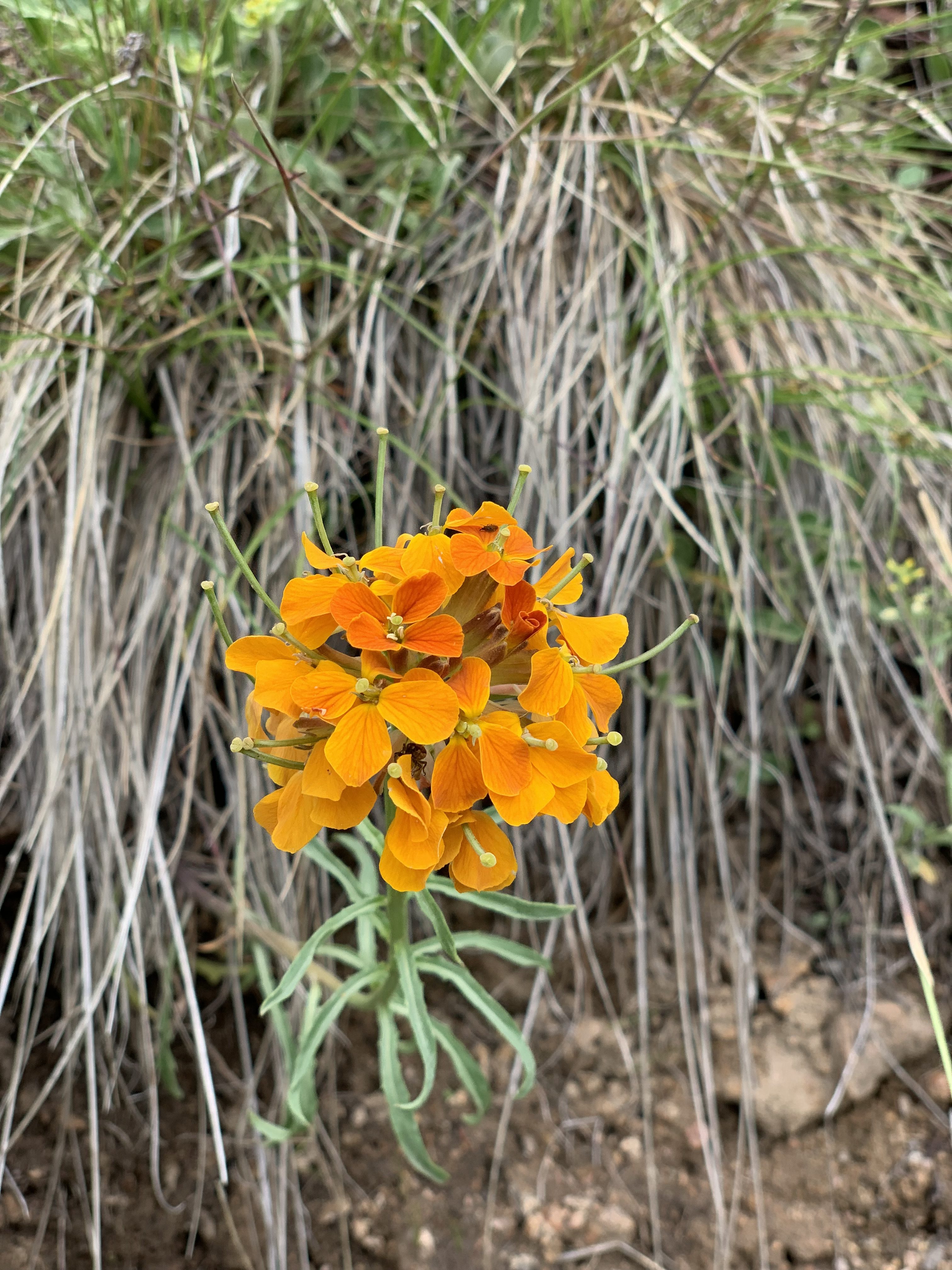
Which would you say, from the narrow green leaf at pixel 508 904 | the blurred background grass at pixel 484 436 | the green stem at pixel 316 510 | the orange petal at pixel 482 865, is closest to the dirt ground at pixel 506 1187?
the blurred background grass at pixel 484 436

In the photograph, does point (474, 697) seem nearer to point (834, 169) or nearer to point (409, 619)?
point (409, 619)

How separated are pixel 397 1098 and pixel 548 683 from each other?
0.72 m

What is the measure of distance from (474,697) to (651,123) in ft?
5.10

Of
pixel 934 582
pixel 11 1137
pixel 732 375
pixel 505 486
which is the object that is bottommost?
pixel 11 1137

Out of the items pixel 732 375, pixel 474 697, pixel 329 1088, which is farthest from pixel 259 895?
pixel 732 375

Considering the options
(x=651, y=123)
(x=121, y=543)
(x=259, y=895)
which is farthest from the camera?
(x=651, y=123)

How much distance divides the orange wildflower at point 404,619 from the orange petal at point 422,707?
0.03m

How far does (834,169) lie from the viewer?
6.32 feet

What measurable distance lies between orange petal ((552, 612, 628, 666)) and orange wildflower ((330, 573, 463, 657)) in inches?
5.5

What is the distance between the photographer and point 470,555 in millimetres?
838

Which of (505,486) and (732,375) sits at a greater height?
(732,375)

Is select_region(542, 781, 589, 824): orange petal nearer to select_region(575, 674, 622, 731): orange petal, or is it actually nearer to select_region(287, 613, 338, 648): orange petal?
select_region(575, 674, 622, 731): orange petal

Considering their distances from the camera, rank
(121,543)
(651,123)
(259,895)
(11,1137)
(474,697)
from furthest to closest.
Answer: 1. (651,123)
2. (121,543)
3. (259,895)
4. (11,1137)
5. (474,697)

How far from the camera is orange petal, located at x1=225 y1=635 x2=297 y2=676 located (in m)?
0.85
